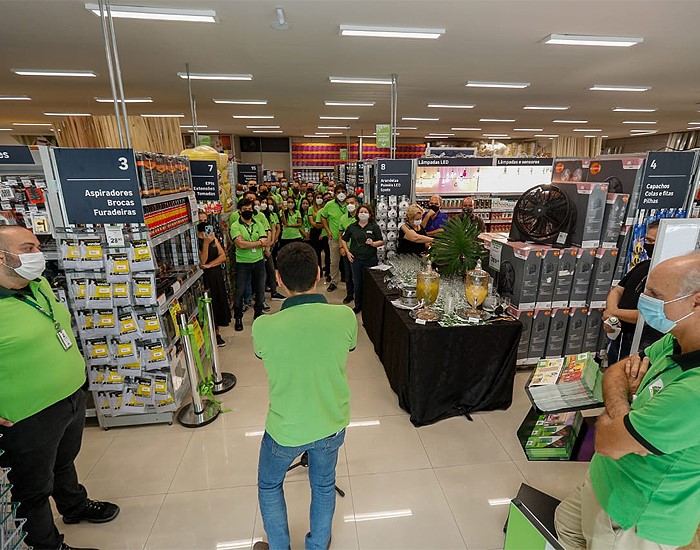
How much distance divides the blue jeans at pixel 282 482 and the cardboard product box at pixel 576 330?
3.22 metres

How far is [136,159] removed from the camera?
2.98 metres

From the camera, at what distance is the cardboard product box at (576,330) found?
4.13m

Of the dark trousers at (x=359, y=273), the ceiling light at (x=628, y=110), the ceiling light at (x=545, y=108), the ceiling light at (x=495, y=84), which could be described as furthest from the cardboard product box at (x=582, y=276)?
the ceiling light at (x=628, y=110)

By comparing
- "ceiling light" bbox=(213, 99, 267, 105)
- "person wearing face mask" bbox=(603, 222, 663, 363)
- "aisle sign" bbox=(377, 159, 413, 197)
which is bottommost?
"person wearing face mask" bbox=(603, 222, 663, 363)

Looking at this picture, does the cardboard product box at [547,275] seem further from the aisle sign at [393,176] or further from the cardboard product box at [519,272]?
the aisle sign at [393,176]

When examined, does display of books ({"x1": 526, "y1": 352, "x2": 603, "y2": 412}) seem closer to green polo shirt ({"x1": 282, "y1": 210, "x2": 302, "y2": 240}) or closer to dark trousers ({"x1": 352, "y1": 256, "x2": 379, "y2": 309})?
dark trousers ({"x1": 352, "y1": 256, "x2": 379, "y2": 309})

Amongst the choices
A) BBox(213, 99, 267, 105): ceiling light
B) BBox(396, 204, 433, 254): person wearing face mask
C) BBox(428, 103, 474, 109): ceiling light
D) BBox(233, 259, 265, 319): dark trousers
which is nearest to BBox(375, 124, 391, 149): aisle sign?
BBox(396, 204, 433, 254): person wearing face mask

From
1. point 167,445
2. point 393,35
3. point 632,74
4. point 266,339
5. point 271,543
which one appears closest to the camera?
point 266,339

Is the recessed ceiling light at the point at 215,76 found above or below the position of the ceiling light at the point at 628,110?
above

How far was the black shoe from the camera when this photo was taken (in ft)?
8.23

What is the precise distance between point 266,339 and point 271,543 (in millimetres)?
1226


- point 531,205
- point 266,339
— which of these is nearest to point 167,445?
point 266,339

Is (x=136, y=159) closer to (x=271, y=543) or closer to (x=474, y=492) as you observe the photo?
(x=271, y=543)

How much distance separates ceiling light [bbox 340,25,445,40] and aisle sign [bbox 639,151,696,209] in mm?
2802
